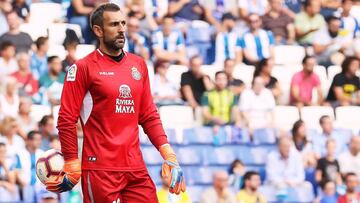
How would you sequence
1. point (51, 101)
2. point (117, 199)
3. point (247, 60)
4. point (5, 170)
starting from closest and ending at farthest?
1. point (117, 199)
2. point (5, 170)
3. point (51, 101)
4. point (247, 60)

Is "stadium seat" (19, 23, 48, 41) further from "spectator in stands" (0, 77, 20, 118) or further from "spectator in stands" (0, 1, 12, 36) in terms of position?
"spectator in stands" (0, 77, 20, 118)

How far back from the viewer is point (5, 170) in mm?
13703

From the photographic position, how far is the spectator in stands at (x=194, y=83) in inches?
620

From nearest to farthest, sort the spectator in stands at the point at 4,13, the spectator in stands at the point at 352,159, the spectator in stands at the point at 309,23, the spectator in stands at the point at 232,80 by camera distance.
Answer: the spectator in stands at the point at 352,159, the spectator in stands at the point at 4,13, the spectator in stands at the point at 232,80, the spectator in stands at the point at 309,23

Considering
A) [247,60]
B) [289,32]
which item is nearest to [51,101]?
[247,60]

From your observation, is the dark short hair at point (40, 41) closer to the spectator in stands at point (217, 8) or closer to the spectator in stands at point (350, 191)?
the spectator in stands at point (217, 8)

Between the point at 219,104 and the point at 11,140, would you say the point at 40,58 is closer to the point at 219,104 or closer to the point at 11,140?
the point at 11,140

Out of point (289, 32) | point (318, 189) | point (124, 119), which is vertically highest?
point (289, 32)

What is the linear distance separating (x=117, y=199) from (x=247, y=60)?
8.81 meters

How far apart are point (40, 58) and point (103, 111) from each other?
707 cm

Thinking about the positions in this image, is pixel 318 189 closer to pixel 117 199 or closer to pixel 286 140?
pixel 286 140

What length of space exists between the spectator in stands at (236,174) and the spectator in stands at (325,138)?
122 centimetres

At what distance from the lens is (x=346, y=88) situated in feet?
54.7

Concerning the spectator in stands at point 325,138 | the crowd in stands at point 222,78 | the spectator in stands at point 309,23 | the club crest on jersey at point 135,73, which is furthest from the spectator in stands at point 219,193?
the club crest on jersey at point 135,73
